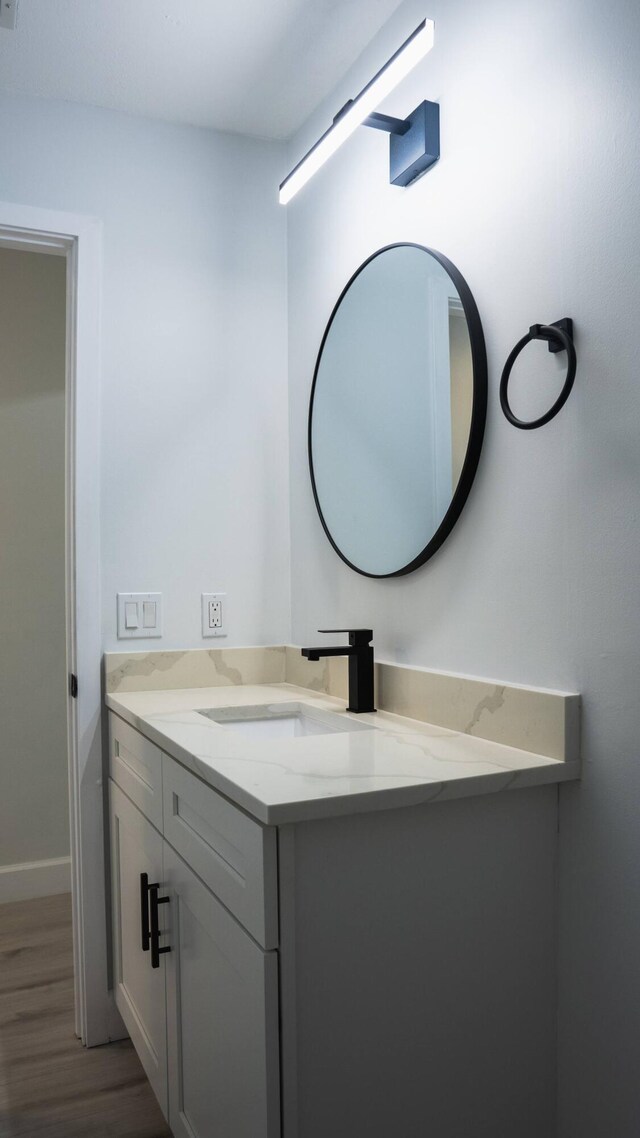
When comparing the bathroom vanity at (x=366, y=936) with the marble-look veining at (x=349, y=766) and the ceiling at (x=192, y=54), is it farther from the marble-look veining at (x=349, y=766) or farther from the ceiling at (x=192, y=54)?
the ceiling at (x=192, y=54)

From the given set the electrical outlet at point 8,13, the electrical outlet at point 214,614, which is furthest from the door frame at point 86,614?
the electrical outlet at point 8,13

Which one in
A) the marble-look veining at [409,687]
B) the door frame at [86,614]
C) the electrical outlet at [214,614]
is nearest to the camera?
the marble-look veining at [409,687]

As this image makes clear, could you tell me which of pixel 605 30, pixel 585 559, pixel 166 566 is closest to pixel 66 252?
pixel 166 566

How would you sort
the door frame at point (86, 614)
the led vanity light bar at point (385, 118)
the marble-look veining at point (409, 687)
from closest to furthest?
the marble-look veining at point (409, 687) < the led vanity light bar at point (385, 118) < the door frame at point (86, 614)

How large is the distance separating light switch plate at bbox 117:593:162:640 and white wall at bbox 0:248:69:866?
1034 millimetres

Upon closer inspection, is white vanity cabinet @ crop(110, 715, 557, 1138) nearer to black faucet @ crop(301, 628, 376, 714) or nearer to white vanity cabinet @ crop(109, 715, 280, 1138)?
white vanity cabinet @ crop(109, 715, 280, 1138)

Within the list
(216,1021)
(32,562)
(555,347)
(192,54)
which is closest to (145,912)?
(216,1021)

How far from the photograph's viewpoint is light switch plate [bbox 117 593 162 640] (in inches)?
84.0

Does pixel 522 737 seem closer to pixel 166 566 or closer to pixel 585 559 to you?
pixel 585 559

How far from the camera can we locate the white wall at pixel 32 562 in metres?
3.00

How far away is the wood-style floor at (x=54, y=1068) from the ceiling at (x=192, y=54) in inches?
92.6

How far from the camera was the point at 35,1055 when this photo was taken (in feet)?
6.63

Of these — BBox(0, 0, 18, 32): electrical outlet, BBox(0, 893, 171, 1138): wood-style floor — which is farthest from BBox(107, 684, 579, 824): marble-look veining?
BBox(0, 0, 18, 32): electrical outlet

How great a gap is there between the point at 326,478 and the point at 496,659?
79cm
